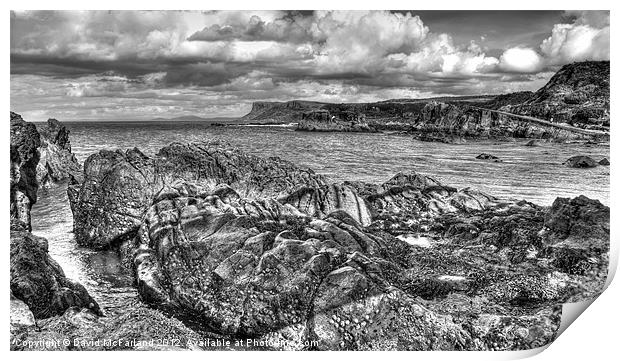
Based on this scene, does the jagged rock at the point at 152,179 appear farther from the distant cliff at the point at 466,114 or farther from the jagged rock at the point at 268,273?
the distant cliff at the point at 466,114

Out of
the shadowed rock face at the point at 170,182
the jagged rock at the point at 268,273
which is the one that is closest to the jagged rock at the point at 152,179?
the shadowed rock face at the point at 170,182

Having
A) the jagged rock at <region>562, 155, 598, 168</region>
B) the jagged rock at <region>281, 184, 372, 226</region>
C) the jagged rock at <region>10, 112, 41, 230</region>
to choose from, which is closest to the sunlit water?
the jagged rock at <region>562, 155, 598, 168</region>

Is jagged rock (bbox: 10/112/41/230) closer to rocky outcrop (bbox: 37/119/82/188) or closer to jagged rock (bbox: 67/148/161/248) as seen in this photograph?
jagged rock (bbox: 67/148/161/248)

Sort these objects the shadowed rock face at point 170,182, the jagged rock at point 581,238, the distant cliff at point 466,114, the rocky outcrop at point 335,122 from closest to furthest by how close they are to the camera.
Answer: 1. the jagged rock at point 581,238
2. the shadowed rock face at point 170,182
3. the distant cliff at point 466,114
4. the rocky outcrop at point 335,122

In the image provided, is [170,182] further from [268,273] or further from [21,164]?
[268,273]

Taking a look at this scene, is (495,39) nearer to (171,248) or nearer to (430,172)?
(430,172)

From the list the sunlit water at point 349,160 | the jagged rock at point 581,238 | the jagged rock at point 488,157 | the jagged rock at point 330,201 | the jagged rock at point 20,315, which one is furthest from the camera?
the jagged rock at point 488,157

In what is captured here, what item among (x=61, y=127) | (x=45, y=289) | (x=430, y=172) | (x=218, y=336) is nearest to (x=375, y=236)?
(x=430, y=172)
